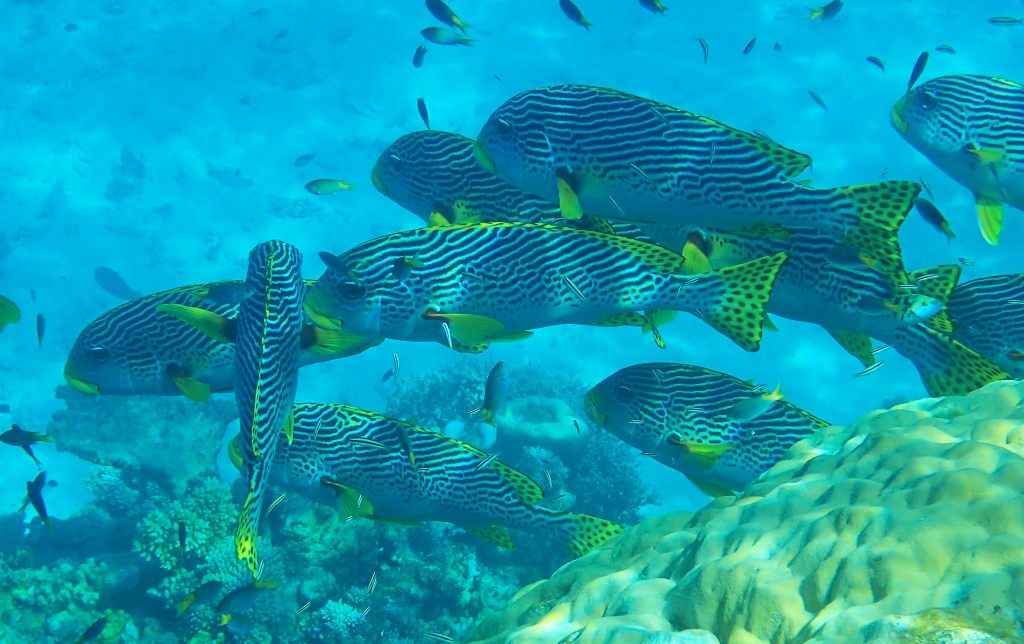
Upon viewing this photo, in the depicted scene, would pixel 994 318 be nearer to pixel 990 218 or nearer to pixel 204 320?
pixel 990 218

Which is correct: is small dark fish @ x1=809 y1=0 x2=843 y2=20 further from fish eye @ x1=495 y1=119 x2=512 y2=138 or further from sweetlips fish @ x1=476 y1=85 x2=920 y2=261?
fish eye @ x1=495 y1=119 x2=512 y2=138

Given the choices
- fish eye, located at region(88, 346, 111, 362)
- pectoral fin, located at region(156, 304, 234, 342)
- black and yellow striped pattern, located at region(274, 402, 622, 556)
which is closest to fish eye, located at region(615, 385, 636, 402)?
black and yellow striped pattern, located at region(274, 402, 622, 556)

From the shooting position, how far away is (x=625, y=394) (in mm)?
4047

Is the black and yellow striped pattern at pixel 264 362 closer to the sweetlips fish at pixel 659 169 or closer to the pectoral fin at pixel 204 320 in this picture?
the pectoral fin at pixel 204 320

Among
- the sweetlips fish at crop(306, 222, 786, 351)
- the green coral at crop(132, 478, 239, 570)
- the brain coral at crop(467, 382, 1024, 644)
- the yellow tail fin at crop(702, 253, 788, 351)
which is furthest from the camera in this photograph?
the green coral at crop(132, 478, 239, 570)

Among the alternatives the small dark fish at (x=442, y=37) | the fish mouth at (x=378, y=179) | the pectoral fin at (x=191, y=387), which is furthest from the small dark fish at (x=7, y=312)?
the small dark fish at (x=442, y=37)

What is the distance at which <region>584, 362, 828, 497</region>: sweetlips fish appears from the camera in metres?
3.96

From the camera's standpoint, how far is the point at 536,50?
28.3 m

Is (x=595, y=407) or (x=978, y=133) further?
(x=595, y=407)

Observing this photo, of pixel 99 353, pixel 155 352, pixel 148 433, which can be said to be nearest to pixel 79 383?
pixel 99 353

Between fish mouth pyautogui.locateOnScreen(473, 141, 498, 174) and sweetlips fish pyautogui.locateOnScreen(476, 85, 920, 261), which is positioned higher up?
sweetlips fish pyautogui.locateOnScreen(476, 85, 920, 261)

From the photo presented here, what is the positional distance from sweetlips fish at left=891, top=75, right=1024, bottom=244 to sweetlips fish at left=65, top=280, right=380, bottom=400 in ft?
12.0

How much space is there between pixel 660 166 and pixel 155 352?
310 cm

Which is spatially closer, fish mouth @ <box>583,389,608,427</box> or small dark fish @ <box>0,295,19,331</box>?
fish mouth @ <box>583,389,608,427</box>
